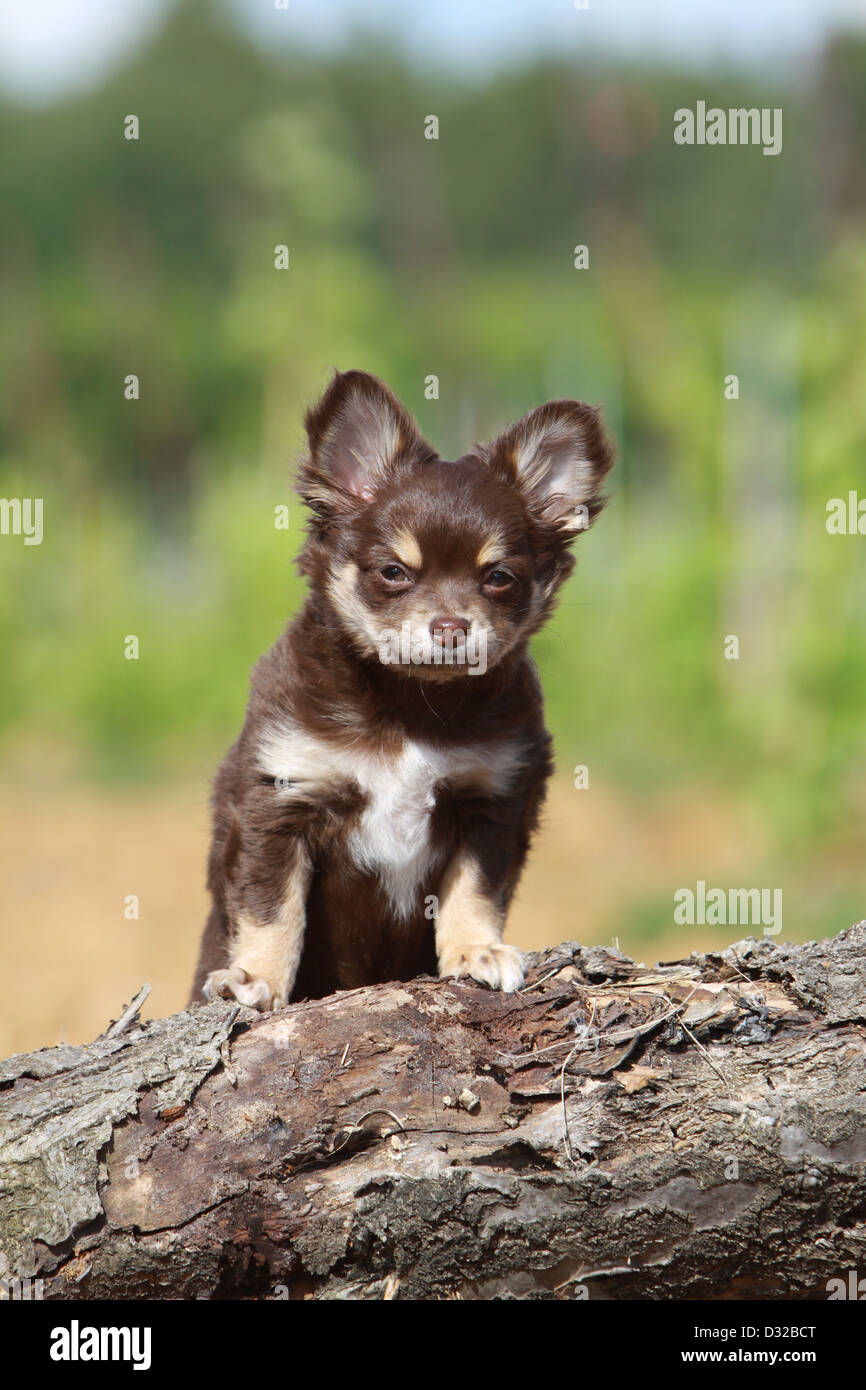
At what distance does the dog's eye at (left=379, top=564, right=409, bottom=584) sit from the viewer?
430 centimetres

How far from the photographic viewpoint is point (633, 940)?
9.83 meters

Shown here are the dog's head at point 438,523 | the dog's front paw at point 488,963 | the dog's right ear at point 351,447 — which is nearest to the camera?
the dog's front paw at point 488,963

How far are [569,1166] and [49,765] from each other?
1085 centimetres

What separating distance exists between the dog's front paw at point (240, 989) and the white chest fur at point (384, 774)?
51 centimetres

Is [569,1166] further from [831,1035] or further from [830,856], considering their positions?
[830,856]

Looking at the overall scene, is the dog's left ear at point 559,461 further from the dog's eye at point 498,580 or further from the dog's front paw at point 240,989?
the dog's front paw at point 240,989

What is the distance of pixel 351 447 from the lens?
4.57 m

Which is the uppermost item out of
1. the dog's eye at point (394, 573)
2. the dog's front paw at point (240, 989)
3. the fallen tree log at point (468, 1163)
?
the dog's eye at point (394, 573)

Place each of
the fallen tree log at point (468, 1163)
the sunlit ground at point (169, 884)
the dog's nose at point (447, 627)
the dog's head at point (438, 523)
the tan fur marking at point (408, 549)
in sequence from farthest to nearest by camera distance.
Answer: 1. the sunlit ground at point (169, 884)
2. the tan fur marking at point (408, 549)
3. the dog's head at point (438, 523)
4. the dog's nose at point (447, 627)
5. the fallen tree log at point (468, 1163)

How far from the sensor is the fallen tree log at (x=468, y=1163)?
317cm

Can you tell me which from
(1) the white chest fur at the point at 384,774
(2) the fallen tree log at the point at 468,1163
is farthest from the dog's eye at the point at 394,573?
(2) the fallen tree log at the point at 468,1163

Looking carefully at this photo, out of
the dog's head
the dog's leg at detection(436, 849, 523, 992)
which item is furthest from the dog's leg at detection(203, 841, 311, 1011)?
the dog's head

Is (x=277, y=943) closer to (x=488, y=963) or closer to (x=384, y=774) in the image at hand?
(x=384, y=774)

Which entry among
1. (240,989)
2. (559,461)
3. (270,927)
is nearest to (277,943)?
(270,927)
